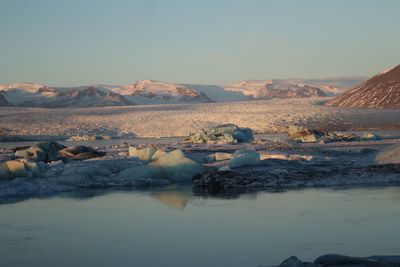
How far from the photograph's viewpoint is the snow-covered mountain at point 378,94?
38.5m

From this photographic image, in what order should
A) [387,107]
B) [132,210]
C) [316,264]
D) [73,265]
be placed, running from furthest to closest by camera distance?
[387,107] → [132,210] → [73,265] → [316,264]

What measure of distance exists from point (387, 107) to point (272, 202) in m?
31.1

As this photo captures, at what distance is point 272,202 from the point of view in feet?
26.8

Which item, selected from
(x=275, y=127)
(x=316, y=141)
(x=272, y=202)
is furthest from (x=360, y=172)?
(x=275, y=127)

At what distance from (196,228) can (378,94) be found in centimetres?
3540

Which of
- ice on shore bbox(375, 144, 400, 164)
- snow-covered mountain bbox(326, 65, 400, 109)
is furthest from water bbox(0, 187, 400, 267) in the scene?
snow-covered mountain bbox(326, 65, 400, 109)

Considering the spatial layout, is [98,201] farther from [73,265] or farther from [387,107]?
[387,107]

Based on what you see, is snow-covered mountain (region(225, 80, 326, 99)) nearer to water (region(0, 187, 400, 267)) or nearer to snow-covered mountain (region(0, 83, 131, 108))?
snow-covered mountain (region(0, 83, 131, 108))

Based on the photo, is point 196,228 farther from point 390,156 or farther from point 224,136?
point 224,136

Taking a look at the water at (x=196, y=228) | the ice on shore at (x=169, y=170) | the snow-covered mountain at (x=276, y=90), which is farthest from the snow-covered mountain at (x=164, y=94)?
the water at (x=196, y=228)

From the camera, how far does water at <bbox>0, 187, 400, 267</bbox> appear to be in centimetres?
532

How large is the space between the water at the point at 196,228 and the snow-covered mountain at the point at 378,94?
3081 cm

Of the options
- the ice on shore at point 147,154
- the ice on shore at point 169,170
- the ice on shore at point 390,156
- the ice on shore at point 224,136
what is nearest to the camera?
the ice on shore at point 169,170

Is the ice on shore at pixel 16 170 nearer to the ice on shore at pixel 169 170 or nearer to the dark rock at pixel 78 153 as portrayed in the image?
the ice on shore at pixel 169 170
